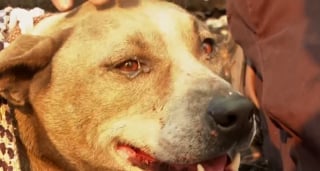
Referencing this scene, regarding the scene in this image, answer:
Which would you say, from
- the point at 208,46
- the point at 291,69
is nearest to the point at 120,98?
the point at 208,46

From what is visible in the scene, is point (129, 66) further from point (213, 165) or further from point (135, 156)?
point (213, 165)

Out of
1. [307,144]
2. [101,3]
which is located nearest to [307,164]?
[307,144]

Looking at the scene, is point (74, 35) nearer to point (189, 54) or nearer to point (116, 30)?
point (116, 30)

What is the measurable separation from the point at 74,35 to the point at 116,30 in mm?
141

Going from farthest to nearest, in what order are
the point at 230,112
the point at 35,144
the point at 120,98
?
the point at 35,144
the point at 120,98
the point at 230,112

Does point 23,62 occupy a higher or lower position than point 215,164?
higher

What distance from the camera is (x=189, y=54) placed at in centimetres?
216

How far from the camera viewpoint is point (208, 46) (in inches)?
92.3

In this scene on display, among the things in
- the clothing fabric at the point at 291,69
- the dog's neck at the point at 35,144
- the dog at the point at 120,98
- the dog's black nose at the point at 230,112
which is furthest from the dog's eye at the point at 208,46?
the dog's neck at the point at 35,144

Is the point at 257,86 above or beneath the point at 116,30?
beneath

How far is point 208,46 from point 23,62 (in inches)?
24.7

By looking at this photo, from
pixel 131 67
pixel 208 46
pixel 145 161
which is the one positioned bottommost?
pixel 145 161

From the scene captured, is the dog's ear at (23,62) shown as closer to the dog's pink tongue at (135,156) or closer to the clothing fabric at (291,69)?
the dog's pink tongue at (135,156)

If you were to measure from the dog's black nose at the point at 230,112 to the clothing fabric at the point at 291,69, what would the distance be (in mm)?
300
